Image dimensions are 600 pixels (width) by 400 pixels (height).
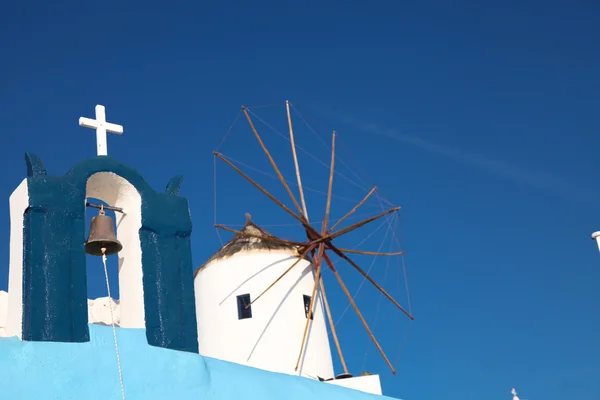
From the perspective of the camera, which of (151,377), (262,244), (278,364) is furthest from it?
(262,244)

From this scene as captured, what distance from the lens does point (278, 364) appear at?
12.0 metres

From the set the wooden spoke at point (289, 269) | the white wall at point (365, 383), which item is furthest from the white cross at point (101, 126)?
the wooden spoke at point (289, 269)

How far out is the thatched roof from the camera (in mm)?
12969

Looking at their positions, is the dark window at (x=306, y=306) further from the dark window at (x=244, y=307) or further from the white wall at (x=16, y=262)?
the white wall at (x=16, y=262)

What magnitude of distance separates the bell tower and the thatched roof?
5280mm

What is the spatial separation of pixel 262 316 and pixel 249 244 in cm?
125

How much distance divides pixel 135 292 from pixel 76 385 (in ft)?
4.14

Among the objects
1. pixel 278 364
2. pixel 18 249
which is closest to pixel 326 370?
pixel 278 364

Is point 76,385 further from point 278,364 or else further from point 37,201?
point 278,364

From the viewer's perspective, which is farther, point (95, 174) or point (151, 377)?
point (95, 174)

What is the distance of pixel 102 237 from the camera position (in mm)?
6871

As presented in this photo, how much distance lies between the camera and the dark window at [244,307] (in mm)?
12516

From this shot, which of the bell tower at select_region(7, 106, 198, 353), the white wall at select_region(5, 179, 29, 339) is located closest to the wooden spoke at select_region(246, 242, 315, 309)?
the bell tower at select_region(7, 106, 198, 353)

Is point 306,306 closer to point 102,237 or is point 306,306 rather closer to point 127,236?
point 127,236
